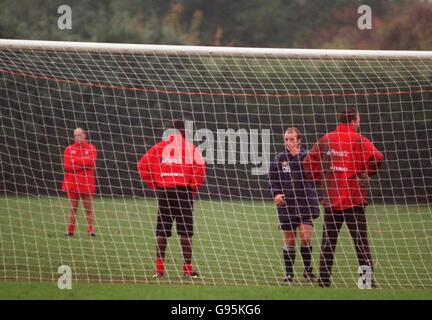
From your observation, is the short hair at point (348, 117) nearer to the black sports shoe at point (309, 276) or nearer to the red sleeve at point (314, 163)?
the red sleeve at point (314, 163)

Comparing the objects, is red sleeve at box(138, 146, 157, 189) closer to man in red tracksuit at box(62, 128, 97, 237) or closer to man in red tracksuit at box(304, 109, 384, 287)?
man in red tracksuit at box(304, 109, 384, 287)

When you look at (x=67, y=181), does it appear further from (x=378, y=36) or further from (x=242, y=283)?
(x=378, y=36)

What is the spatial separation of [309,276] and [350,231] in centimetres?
70

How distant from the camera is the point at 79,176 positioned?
15.1 meters

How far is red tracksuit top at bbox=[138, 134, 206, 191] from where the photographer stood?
1116 centimetres

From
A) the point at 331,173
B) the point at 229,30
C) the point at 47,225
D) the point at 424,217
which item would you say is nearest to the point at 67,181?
the point at 47,225

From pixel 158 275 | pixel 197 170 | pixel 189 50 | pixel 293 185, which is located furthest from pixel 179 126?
pixel 158 275

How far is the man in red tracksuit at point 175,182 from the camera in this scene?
1116cm

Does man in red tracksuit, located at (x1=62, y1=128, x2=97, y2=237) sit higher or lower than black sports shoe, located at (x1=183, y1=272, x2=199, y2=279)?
higher

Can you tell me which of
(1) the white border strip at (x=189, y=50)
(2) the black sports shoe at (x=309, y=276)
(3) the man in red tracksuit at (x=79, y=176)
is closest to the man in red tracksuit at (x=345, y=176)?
(2) the black sports shoe at (x=309, y=276)

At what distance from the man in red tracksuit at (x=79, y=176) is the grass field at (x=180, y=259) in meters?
0.33

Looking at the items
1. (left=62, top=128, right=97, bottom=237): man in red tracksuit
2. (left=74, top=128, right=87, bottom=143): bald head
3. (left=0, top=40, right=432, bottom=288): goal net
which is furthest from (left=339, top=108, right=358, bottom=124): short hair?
(left=74, top=128, right=87, bottom=143): bald head

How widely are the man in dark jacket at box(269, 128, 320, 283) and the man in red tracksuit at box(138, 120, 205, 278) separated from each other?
2.90 ft

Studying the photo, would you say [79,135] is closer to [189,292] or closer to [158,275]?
[158,275]
